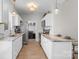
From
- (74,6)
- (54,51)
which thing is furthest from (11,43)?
(74,6)

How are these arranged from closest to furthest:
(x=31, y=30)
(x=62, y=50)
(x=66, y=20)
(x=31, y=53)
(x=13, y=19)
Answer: (x=62, y=50), (x=66, y=20), (x=31, y=53), (x=13, y=19), (x=31, y=30)

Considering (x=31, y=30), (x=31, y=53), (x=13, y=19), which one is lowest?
(x=31, y=53)

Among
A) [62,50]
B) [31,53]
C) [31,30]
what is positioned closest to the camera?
[62,50]

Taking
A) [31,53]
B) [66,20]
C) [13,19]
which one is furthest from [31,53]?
[13,19]

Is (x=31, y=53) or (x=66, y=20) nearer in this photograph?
(x=66, y=20)

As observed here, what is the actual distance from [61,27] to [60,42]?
3.27 metres

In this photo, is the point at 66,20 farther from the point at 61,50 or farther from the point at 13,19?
the point at 13,19

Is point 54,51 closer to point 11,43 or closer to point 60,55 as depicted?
point 60,55

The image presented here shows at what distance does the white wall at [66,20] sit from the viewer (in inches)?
210

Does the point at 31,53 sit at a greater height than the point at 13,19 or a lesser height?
lesser

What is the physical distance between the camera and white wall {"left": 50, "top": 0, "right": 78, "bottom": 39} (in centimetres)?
534

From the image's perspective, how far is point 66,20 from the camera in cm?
638

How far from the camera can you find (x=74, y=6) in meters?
5.24

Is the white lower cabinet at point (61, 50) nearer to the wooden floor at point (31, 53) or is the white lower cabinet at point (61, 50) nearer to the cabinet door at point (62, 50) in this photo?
the cabinet door at point (62, 50)
